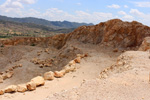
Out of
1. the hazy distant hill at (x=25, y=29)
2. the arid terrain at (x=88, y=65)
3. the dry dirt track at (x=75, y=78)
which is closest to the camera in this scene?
the arid terrain at (x=88, y=65)

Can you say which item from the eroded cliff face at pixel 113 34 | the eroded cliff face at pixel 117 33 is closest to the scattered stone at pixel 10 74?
the eroded cliff face at pixel 113 34

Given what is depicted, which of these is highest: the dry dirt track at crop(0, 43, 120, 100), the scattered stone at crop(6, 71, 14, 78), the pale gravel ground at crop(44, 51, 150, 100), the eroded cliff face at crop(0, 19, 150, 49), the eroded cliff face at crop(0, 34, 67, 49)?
the eroded cliff face at crop(0, 19, 150, 49)

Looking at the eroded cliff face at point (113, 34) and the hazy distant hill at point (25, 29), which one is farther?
the hazy distant hill at point (25, 29)

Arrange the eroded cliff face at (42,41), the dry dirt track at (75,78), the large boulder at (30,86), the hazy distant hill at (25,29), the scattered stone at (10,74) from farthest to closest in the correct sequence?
the hazy distant hill at (25,29) → the eroded cliff face at (42,41) → the scattered stone at (10,74) → the large boulder at (30,86) → the dry dirt track at (75,78)

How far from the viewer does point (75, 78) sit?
812 centimetres

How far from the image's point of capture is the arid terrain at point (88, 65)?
494cm

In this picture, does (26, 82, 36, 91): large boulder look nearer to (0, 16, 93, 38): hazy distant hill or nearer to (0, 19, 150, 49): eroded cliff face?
(0, 19, 150, 49): eroded cliff face

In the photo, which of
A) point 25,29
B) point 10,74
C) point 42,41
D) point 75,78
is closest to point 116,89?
point 75,78

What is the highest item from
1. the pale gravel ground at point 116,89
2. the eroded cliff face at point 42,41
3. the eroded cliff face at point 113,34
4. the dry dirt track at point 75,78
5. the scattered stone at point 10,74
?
the eroded cliff face at point 113,34

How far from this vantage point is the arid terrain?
4941 mm

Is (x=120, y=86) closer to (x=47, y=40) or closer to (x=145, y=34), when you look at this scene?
(x=145, y=34)

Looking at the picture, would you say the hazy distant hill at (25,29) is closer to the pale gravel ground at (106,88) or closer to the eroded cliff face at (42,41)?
the eroded cliff face at (42,41)

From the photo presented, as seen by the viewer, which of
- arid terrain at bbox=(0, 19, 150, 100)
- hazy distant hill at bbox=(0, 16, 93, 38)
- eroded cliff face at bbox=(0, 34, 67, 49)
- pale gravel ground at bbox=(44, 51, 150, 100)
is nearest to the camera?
pale gravel ground at bbox=(44, 51, 150, 100)

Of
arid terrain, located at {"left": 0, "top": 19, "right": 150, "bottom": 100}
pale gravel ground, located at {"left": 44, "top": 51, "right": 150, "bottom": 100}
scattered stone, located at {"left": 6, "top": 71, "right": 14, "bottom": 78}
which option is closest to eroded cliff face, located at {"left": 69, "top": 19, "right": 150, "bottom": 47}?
arid terrain, located at {"left": 0, "top": 19, "right": 150, "bottom": 100}
